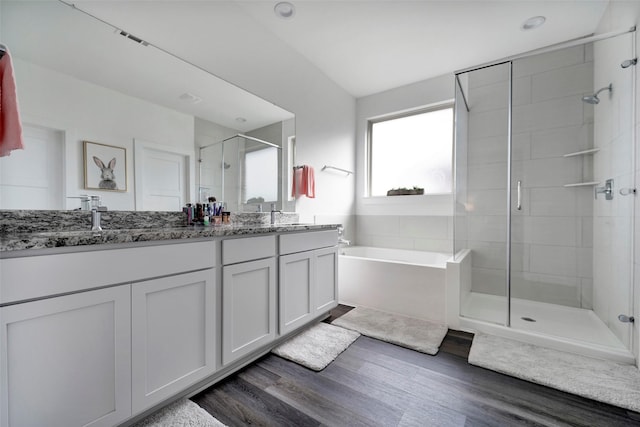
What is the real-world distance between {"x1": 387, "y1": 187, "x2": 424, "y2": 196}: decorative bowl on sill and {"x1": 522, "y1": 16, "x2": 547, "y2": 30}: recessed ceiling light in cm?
172

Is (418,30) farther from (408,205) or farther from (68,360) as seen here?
(68,360)

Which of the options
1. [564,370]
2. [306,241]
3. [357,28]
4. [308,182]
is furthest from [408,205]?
[564,370]

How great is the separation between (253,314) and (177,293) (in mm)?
491

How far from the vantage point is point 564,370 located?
5.13ft

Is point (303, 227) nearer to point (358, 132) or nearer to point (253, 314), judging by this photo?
point (253, 314)

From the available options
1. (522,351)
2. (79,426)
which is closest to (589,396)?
(522,351)

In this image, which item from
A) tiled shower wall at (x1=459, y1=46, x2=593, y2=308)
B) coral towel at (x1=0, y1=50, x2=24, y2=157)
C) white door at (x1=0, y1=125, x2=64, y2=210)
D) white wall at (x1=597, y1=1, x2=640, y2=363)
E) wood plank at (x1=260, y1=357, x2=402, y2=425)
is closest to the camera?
coral towel at (x1=0, y1=50, x2=24, y2=157)

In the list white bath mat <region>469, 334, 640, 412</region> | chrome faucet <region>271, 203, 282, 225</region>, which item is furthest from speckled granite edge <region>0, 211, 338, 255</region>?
white bath mat <region>469, 334, 640, 412</region>

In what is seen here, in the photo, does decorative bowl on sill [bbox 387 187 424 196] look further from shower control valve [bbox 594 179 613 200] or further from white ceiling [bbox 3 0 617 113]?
shower control valve [bbox 594 179 613 200]

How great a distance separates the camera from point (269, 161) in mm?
2463

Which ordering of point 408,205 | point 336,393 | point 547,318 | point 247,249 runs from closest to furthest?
1. point 336,393
2. point 247,249
3. point 547,318
4. point 408,205

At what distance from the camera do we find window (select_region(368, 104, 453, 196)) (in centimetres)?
322

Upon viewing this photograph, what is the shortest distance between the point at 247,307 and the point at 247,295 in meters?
0.07

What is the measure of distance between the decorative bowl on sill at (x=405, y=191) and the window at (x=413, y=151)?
7cm
